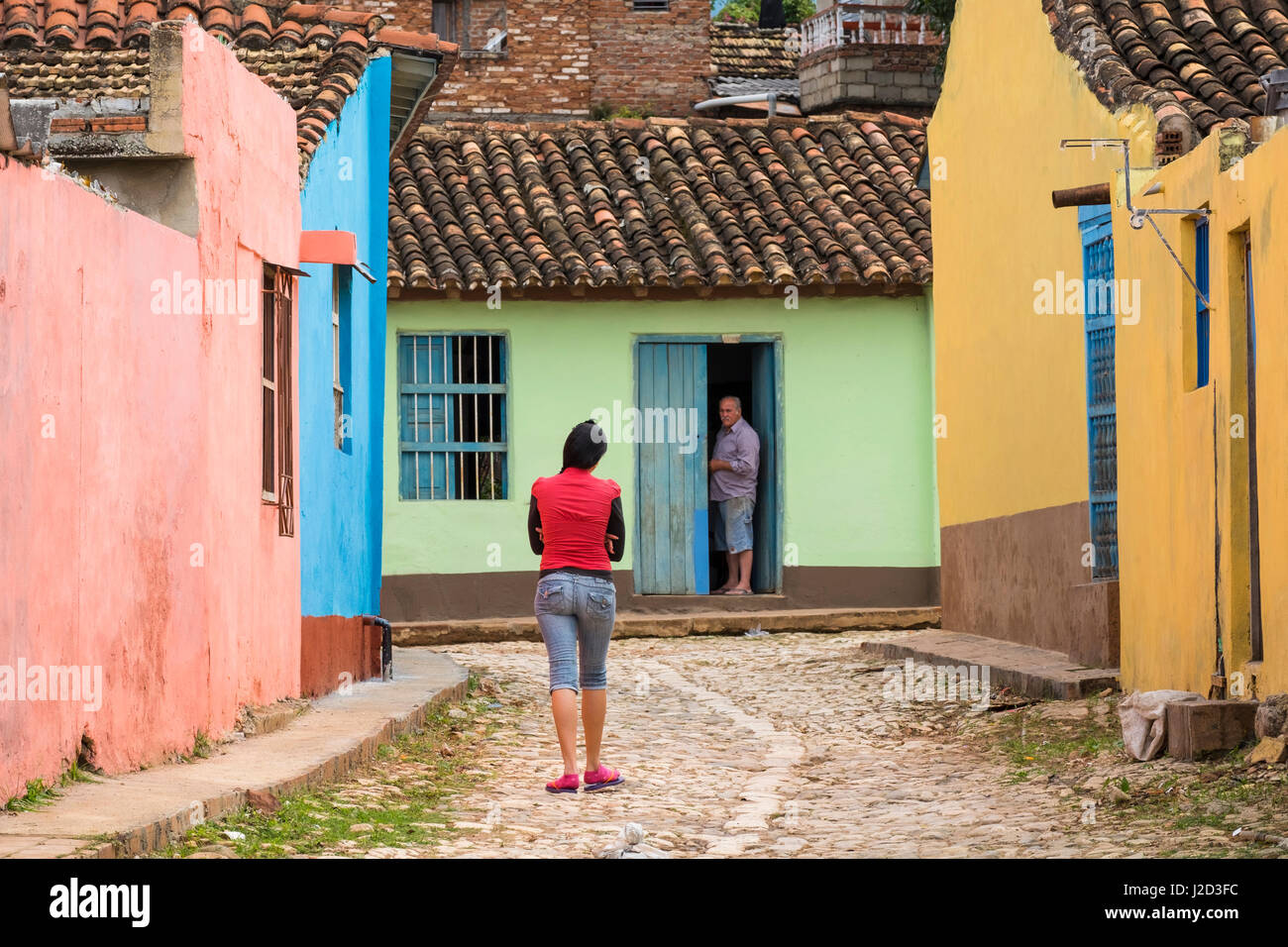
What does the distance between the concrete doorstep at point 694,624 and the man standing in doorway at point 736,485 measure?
1.94ft

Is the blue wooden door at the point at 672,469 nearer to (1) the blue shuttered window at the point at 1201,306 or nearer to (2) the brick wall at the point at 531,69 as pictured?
(1) the blue shuttered window at the point at 1201,306

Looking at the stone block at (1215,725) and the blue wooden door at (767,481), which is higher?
the blue wooden door at (767,481)

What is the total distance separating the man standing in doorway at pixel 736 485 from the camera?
59.7 ft

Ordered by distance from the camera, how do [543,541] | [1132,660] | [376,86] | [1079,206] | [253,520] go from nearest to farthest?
[543,541] → [253,520] → [1132,660] → [1079,206] → [376,86]

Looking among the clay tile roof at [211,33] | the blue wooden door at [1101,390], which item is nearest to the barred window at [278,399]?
the clay tile roof at [211,33]

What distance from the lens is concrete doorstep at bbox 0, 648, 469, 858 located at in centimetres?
596

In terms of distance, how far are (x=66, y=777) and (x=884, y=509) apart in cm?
1218

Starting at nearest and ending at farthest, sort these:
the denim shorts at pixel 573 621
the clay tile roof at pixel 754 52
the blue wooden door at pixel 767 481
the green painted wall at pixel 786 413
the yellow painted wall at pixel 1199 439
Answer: the yellow painted wall at pixel 1199 439 → the denim shorts at pixel 573 621 → the green painted wall at pixel 786 413 → the blue wooden door at pixel 767 481 → the clay tile roof at pixel 754 52

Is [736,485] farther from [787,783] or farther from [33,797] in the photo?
[33,797]

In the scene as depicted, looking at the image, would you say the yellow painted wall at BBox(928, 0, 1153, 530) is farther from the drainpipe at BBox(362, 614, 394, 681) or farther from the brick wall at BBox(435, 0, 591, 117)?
the brick wall at BBox(435, 0, 591, 117)

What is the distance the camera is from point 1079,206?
11.9 m

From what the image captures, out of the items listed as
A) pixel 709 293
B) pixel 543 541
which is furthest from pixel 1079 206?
pixel 709 293

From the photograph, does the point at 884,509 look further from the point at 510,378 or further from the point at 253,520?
the point at 253,520

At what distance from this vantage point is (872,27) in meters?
28.1
